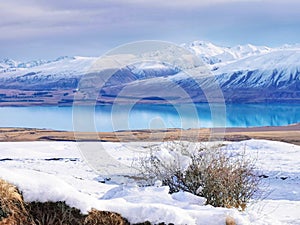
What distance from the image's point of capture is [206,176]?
10.3 metres

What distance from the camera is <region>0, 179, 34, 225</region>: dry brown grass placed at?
21.2 feet

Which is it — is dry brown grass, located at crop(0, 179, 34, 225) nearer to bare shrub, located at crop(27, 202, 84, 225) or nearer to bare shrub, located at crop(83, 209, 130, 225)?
bare shrub, located at crop(27, 202, 84, 225)

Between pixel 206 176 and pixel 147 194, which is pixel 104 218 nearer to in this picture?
pixel 147 194

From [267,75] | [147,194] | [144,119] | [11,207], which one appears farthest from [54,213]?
[267,75]

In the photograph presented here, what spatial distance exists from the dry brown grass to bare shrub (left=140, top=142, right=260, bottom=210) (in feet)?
13.1

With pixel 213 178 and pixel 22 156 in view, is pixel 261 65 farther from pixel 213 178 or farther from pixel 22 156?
pixel 213 178

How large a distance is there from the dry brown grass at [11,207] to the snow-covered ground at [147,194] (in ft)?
0.42

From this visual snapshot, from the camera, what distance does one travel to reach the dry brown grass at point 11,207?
6.46 m

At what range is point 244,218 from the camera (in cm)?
715

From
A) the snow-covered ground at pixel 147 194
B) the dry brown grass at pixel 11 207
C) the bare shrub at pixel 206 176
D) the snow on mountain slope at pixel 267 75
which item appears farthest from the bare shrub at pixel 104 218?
the snow on mountain slope at pixel 267 75

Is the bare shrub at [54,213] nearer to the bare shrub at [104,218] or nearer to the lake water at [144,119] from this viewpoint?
the bare shrub at [104,218]

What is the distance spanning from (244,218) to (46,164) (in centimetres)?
1836

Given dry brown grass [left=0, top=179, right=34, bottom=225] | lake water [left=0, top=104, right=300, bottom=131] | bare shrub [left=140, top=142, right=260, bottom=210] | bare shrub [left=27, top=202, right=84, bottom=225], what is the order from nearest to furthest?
dry brown grass [left=0, top=179, right=34, bottom=225] → bare shrub [left=27, top=202, right=84, bottom=225] → bare shrub [left=140, top=142, right=260, bottom=210] → lake water [left=0, top=104, right=300, bottom=131]

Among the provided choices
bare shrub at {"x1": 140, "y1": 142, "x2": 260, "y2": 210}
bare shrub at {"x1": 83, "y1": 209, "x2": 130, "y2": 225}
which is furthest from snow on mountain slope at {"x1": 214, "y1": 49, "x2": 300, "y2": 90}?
bare shrub at {"x1": 83, "y1": 209, "x2": 130, "y2": 225}
